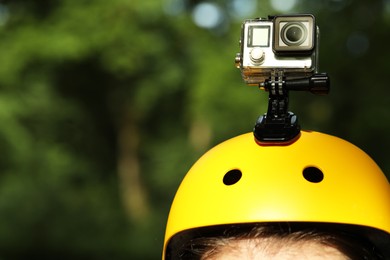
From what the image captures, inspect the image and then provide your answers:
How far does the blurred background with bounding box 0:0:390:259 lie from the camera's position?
Result: 14844 millimetres

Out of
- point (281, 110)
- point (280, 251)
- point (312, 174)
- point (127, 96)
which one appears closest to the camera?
point (280, 251)

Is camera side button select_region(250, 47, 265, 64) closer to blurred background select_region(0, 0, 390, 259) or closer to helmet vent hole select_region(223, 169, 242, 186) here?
helmet vent hole select_region(223, 169, 242, 186)

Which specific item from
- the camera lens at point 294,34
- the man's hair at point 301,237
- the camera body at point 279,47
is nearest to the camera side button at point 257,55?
the camera body at point 279,47

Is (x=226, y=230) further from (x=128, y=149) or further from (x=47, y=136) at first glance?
(x=128, y=149)

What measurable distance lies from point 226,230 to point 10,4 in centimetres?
1358

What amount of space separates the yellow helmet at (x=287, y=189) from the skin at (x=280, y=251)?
10cm

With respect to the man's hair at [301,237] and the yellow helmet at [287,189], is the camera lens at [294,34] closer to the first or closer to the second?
the yellow helmet at [287,189]

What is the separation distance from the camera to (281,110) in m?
3.09

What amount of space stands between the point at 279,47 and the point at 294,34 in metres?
0.09

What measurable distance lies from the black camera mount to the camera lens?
0.44 feet

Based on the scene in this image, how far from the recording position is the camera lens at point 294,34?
10.2 feet

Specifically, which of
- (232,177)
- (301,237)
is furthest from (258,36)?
(301,237)

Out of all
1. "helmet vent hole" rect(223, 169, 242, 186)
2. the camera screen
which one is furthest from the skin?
the camera screen

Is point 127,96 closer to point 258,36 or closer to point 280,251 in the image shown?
point 258,36
